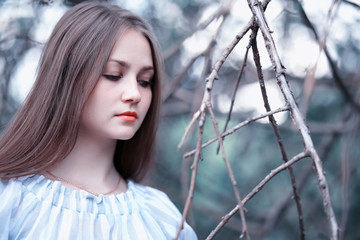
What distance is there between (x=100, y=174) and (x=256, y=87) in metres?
0.79

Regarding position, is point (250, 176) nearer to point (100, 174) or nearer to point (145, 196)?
point (145, 196)

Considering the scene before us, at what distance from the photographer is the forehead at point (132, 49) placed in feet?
3.32

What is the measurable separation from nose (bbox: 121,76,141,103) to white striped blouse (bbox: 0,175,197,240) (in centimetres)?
23

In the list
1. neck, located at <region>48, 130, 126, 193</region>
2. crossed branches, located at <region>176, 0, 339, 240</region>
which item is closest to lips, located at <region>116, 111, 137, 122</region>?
neck, located at <region>48, 130, 126, 193</region>

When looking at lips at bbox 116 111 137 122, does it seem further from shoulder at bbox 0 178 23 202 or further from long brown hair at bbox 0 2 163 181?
shoulder at bbox 0 178 23 202

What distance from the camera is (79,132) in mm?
1067

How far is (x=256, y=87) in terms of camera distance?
1680 mm

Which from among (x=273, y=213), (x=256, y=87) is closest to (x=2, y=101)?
(x=256, y=87)

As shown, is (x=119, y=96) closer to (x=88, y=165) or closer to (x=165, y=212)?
(x=88, y=165)

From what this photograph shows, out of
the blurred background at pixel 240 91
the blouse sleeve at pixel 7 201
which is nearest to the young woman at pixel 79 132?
the blouse sleeve at pixel 7 201

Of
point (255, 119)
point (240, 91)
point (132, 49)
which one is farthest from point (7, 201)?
point (240, 91)

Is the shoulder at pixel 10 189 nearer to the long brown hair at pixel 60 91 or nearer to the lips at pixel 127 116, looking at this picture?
the long brown hair at pixel 60 91

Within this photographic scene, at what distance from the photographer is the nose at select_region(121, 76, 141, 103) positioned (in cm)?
99

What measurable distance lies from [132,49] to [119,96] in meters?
0.12
